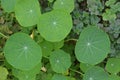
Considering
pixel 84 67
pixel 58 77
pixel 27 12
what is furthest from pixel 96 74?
pixel 27 12

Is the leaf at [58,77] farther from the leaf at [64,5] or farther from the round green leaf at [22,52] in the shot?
the leaf at [64,5]

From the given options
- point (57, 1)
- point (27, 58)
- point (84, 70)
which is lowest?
point (84, 70)

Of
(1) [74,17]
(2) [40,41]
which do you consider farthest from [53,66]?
(1) [74,17]

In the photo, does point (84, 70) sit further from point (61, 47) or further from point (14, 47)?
point (14, 47)

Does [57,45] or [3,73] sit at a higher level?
[57,45]

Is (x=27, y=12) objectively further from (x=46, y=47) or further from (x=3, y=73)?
(x=3, y=73)

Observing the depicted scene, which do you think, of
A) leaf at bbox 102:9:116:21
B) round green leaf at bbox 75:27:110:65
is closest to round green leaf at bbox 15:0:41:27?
round green leaf at bbox 75:27:110:65
